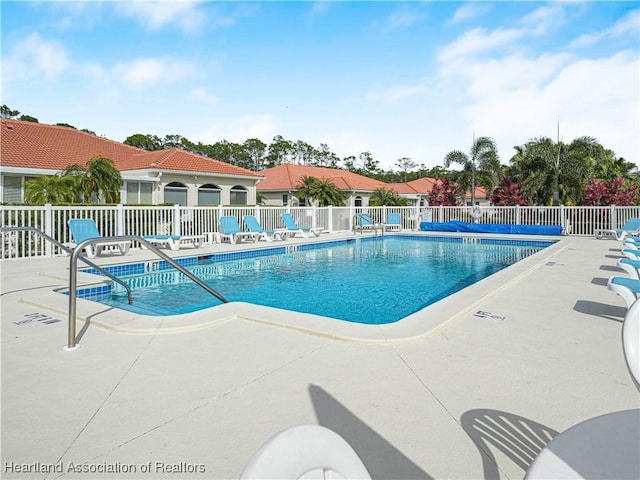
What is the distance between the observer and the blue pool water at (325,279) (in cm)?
683

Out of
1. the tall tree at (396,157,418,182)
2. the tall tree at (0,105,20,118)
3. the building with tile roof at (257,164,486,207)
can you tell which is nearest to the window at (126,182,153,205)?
the building with tile roof at (257,164,486,207)

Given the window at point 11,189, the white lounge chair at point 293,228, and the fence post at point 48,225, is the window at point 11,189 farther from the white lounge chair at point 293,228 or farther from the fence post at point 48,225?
the white lounge chair at point 293,228

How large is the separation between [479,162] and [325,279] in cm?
2228

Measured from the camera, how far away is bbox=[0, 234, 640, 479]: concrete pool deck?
226cm

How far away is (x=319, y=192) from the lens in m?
25.4

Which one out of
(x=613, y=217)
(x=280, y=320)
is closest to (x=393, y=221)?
(x=613, y=217)

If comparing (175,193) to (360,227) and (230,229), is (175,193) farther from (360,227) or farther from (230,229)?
(360,227)

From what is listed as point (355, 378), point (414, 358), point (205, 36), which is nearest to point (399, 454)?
point (355, 378)

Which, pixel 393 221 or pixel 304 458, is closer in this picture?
pixel 304 458

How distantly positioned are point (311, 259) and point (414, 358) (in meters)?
8.45

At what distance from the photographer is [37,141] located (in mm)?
20328

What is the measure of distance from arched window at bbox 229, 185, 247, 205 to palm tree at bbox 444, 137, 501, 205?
13068 millimetres

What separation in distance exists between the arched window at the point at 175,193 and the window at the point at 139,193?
0.71 meters

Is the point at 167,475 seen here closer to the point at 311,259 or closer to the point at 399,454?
the point at 399,454
